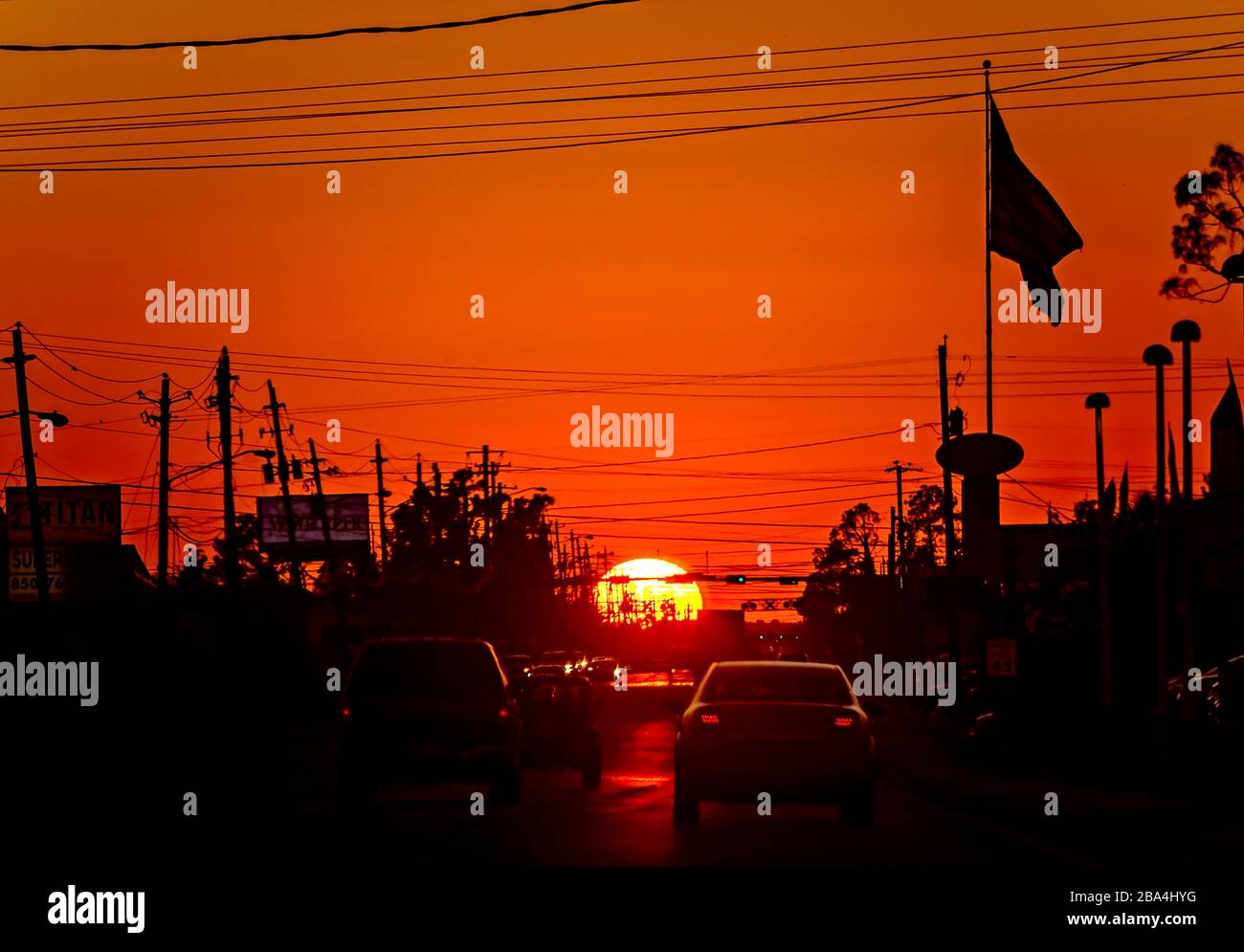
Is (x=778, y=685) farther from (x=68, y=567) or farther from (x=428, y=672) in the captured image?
(x=68, y=567)

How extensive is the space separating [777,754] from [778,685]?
1278mm

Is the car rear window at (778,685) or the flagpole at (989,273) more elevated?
the flagpole at (989,273)

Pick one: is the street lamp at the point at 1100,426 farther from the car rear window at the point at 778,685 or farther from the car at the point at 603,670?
the car at the point at 603,670

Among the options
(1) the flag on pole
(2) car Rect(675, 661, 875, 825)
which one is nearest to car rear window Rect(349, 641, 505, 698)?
(2) car Rect(675, 661, 875, 825)

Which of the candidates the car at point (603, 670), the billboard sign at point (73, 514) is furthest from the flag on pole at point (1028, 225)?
the car at point (603, 670)

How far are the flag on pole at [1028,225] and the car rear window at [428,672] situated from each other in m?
14.7

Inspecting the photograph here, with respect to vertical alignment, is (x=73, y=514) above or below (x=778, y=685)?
above

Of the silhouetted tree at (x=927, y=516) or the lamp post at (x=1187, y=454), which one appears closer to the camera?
the lamp post at (x=1187, y=454)

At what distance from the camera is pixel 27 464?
173ft

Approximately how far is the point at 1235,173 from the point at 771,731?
2013cm

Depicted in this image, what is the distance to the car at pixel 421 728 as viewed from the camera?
22.3 m

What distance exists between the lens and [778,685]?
2086 cm

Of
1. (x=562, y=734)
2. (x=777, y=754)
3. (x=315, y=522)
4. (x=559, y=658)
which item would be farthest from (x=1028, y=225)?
(x=315, y=522)

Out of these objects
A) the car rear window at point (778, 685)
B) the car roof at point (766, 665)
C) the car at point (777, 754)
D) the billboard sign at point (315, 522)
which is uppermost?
the billboard sign at point (315, 522)
